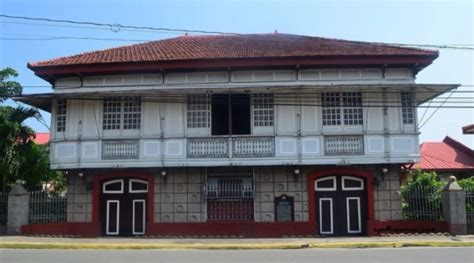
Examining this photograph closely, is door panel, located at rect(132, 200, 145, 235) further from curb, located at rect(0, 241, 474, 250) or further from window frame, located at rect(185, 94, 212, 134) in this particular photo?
curb, located at rect(0, 241, 474, 250)

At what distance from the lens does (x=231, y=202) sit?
19.8 meters

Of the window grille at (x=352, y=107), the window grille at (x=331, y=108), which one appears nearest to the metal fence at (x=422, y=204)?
the window grille at (x=352, y=107)

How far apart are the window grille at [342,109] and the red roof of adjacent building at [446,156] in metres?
12.4

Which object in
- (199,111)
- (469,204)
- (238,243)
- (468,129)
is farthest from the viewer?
(468,129)

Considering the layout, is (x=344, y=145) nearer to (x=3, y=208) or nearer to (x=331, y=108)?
(x=331, y=108)

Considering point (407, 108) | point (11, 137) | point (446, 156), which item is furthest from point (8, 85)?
point (446, 156)

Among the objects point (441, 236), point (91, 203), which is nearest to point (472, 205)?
point (441, 236)

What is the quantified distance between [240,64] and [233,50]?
5.81 feet

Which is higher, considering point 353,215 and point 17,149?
point 17,149

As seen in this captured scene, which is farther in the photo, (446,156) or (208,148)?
(446,156)

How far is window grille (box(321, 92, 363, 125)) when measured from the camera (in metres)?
19.9

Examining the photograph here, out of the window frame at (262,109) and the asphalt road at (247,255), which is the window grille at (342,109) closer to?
the window frame at (262,109)

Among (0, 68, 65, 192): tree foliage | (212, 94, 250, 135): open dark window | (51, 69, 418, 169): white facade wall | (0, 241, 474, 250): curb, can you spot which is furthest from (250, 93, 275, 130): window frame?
(0, 68, 65, 192): tree foliage

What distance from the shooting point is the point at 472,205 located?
1891 cm
